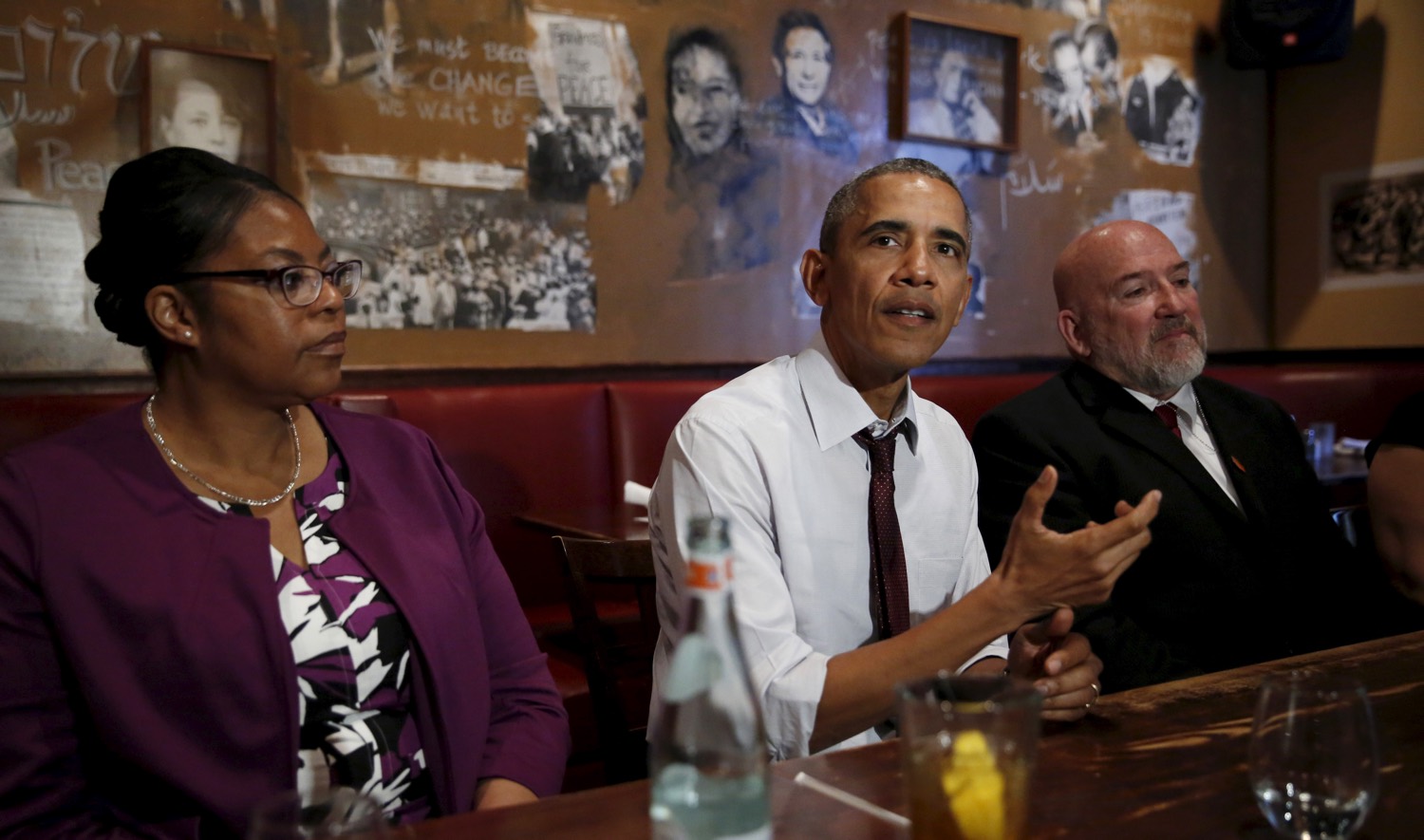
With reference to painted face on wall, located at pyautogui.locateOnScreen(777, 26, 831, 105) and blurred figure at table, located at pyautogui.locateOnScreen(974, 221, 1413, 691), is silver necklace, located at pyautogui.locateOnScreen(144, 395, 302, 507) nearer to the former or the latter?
blurred figure at table, located at pyautogui.locateOnScreen(974, 221, 1413, 691)

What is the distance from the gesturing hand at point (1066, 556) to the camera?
4.00 ft

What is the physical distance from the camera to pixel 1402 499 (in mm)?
2076

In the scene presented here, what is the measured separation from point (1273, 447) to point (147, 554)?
2.23 m

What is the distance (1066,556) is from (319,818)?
0.86 m

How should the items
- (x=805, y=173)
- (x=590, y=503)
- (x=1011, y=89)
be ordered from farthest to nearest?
(x=1011, y=89) → (x=805, y=173) → (x=590, y=503)

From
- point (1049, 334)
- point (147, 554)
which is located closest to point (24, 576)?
point (147, 554)

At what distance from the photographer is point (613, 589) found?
3633 millimetres

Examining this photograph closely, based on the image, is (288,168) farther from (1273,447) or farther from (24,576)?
(1273,447)

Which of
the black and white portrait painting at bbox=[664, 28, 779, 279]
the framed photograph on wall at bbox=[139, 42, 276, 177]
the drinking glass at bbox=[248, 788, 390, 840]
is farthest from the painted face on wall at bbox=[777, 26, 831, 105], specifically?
the drinking glass at bbox=[248, 788, 390, 840]

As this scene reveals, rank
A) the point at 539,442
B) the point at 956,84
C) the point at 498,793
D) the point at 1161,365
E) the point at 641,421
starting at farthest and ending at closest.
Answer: the point at 956,84, the point at 641,421, the point at 539,442, the point at 1161,365, the point at 498,793

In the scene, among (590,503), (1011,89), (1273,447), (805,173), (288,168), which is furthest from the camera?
(1011,89)

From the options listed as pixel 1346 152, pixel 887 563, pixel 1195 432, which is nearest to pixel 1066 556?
pixel 887 563

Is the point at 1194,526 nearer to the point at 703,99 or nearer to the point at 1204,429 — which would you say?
the point at 1204,429

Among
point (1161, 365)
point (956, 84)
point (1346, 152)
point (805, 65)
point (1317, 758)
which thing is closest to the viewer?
point (1317, 758)
